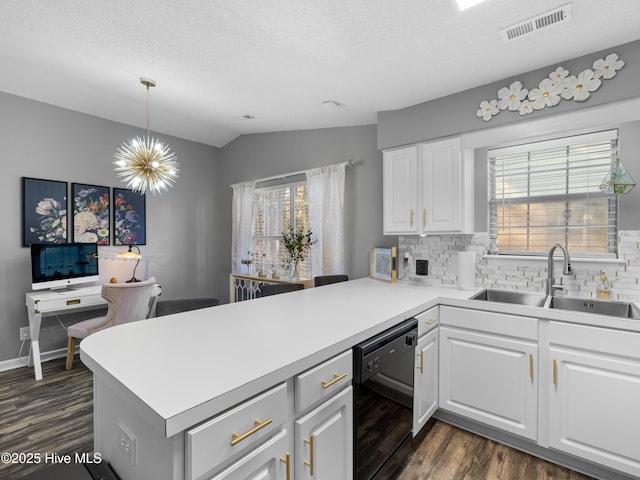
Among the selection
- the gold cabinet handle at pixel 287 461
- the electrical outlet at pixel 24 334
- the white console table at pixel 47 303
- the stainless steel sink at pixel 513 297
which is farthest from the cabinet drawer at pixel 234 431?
the electrical outlet at pixel 24 334

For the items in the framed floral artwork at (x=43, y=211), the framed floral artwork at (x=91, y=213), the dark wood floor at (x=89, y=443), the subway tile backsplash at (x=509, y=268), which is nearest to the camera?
the dark wood floor at (x=89, y=443)

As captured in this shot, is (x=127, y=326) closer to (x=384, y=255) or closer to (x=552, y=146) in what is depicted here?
(x=384, y=255)

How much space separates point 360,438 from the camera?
54.4 inches

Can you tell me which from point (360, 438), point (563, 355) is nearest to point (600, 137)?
point (563, 355)

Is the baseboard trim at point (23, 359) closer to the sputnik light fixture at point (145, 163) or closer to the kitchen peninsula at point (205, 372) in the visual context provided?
the sputnik light fixture at point (145, 163)

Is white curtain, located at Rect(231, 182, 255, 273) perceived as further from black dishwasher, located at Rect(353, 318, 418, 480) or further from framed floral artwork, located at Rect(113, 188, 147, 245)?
black dishwasher, located at Rect(353, 318, 418, 480)

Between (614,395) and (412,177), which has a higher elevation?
(412,177)

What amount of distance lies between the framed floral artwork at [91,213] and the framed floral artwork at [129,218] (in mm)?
86

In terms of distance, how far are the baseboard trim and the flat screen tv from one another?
0.79 meters

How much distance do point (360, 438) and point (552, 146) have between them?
8.24 ft

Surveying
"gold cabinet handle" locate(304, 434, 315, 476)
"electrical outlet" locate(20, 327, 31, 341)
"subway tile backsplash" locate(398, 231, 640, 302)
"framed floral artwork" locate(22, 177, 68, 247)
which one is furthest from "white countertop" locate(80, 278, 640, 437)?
"electrical outlet" locate(20, 327, 31, 341)

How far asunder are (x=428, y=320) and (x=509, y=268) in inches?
38.6

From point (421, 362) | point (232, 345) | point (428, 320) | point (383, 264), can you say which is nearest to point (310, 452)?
point (232, 345)

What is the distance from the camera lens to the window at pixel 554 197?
7.43 ft
